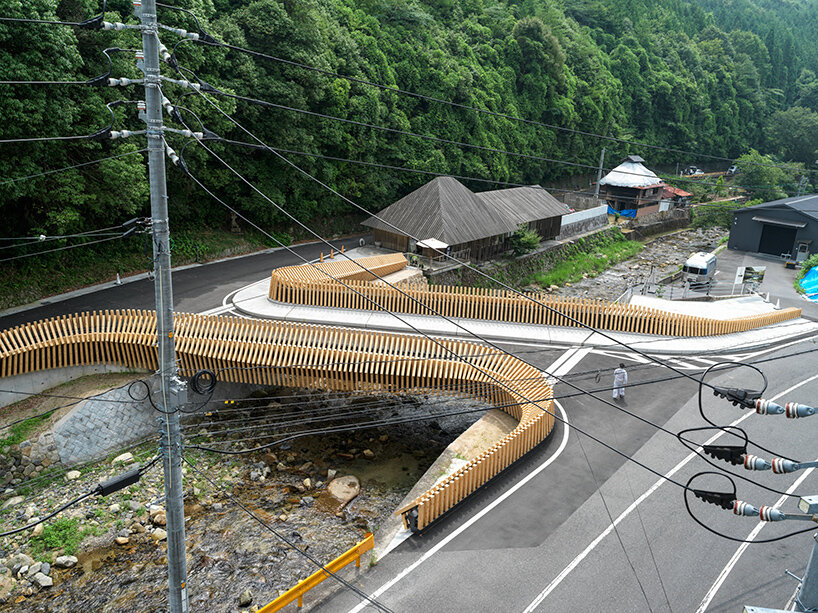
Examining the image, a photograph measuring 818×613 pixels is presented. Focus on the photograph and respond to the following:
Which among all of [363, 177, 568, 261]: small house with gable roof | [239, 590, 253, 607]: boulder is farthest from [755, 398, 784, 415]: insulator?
[363, 177, 568, 261]: small house with gable roof

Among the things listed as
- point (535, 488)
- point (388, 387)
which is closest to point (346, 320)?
point (388, 387)

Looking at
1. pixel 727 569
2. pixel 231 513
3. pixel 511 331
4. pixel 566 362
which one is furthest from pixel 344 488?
pixel 727 569

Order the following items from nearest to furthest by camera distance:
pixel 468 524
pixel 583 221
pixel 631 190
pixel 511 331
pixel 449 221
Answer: pixel 468 524 < pixel 511 331 < pixel 449 221 < pixel 583 221 < pixel 631 190

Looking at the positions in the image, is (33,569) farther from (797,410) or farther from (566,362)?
(566,362)

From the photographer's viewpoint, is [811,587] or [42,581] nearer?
[811,587]

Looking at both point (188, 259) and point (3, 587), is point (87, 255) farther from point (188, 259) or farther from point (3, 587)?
point (3, 587)

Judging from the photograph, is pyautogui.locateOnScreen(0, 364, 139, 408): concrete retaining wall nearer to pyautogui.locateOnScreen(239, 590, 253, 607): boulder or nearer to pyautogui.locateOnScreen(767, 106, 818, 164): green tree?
pyautogui.locateOnScreen(239, 590, 253, 607): boulder
